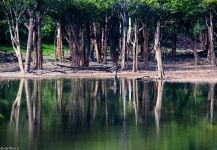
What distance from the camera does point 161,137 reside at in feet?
92.0

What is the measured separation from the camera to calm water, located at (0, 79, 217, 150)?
26.8 metres

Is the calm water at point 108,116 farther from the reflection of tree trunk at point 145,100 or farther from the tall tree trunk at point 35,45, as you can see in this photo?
the tall tree trunk at point 35,45

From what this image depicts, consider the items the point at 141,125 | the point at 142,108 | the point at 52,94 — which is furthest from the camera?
the point at 52,94

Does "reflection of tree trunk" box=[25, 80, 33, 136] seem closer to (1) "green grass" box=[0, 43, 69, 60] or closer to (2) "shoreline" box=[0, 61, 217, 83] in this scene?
(2) "shoreline" box=[0, 61, 217, 83]

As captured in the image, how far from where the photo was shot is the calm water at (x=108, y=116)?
26.8 metres

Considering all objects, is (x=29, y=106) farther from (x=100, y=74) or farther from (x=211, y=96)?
(x=100, y=74)

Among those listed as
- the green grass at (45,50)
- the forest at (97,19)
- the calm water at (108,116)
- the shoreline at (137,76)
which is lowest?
A: the calm water at (108,116)

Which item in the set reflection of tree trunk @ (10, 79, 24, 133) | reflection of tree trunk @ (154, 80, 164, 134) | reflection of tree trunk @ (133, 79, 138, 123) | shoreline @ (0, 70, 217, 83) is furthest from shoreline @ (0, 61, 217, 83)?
reflection of tree trunk @ (10, 79, 24, 133)

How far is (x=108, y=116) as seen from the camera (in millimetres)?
34750

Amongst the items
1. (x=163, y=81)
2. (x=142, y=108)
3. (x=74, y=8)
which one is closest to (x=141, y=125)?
(x=142, y=108)

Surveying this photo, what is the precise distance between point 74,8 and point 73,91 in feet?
71.4

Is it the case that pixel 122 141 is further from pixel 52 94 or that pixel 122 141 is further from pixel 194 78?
pixel 194 78

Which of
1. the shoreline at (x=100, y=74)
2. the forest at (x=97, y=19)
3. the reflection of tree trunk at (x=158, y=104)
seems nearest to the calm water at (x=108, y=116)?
the reflection of tree trunk at (x=158, y=104)

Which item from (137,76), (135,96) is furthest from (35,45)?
(135,96)
